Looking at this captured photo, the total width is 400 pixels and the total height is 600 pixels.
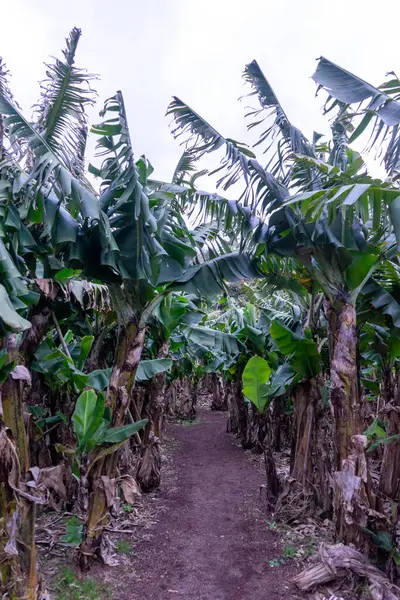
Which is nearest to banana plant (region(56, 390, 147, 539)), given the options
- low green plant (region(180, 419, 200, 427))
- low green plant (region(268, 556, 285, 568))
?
low green plant (region(268, 556, 285, 568))

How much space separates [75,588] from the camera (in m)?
Result: 3.54

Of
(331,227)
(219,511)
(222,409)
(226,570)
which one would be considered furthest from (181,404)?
(331,227)

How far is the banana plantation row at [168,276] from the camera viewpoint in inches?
122

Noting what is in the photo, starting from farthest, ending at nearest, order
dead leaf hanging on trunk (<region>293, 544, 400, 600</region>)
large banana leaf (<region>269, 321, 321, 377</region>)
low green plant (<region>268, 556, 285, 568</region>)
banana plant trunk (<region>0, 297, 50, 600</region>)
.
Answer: large banana leaf (<region>269, 321, 321, 377</region>), low green plant (<region>268, 556, 285, 568</region>), dead leaf hanging on trunk (<region>293, 544, 400, 600</region>), banana plant trunk (<region>0, 297, 50, 600</region>)

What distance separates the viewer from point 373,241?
170 inches

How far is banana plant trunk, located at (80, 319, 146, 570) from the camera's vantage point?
386 centimetres

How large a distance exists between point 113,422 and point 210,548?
204 cm

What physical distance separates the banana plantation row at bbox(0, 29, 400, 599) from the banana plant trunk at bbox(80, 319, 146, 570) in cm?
1

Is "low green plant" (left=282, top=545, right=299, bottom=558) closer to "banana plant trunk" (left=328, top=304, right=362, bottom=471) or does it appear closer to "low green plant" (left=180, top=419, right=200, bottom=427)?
"banana plant trunk" (left=328, top=304, right=362, bottom=471)

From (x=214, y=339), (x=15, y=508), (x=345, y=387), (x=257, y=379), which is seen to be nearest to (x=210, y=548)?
(x=257, y=379)

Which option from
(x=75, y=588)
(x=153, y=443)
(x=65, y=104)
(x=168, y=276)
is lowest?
(x=75, y=588)

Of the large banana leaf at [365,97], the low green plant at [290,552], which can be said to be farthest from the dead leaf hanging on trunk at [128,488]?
the large banana leaf at [365,97]

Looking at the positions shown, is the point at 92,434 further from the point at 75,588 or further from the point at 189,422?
the point at 189,422

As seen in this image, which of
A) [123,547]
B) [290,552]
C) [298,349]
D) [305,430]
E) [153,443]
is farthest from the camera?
[153,443]
